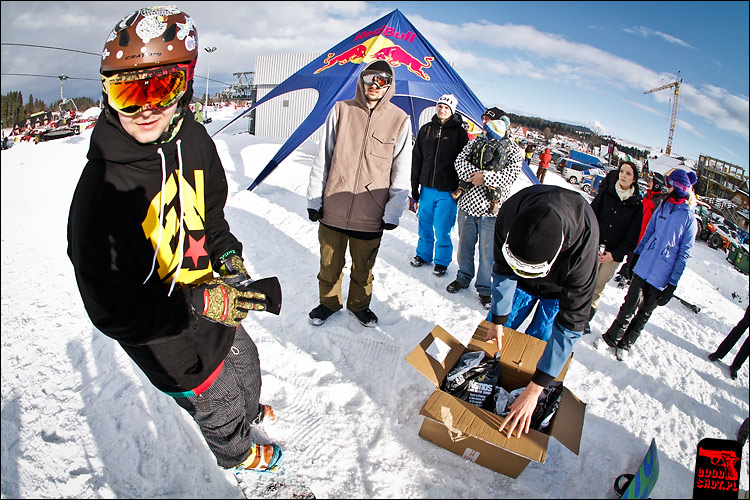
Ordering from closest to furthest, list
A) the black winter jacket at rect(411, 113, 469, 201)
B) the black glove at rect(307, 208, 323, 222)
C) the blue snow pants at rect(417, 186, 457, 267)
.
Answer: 1. the black glove at rect(307, 208, 323, 222)
2. the black winter jacket at rect(411, 113, 469, 201)
3. the blue snow pants at rect(417, 186, 457, 267)

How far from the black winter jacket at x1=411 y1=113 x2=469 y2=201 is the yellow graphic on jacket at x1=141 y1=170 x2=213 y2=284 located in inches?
113

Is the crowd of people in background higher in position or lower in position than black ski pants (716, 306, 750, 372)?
higher

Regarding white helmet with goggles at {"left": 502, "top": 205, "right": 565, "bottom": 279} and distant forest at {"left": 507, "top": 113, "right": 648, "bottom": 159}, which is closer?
white helmet with goggles at {"left": 502, "top": 205, "right": 565, "bottom": 279}

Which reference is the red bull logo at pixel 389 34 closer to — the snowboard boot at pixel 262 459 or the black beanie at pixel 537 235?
the black beanie at pixel 537 235

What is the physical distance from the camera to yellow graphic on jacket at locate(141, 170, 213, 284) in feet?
4.35

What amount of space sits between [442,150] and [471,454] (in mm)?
2962

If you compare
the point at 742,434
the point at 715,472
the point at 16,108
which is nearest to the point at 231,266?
the point at 715,472

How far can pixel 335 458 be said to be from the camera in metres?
2.07

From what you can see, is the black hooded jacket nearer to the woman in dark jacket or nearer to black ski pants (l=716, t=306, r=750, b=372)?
the woman in dark jacket

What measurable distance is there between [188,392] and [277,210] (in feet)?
14.1

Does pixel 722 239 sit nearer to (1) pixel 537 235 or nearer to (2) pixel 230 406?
(1) pixel 537 235

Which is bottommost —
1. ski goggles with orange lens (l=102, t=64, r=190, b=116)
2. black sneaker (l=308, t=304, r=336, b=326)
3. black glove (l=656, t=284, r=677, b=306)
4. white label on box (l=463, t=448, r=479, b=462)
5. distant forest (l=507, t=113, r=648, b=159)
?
white label on box (l=463, t=448, r=479, b=462)

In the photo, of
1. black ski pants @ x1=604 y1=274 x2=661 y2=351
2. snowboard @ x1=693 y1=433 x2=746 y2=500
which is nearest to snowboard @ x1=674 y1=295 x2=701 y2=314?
black ski pants @ x1=604 y1=274 x2=661 y2=351

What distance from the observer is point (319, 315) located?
10.4 feet
